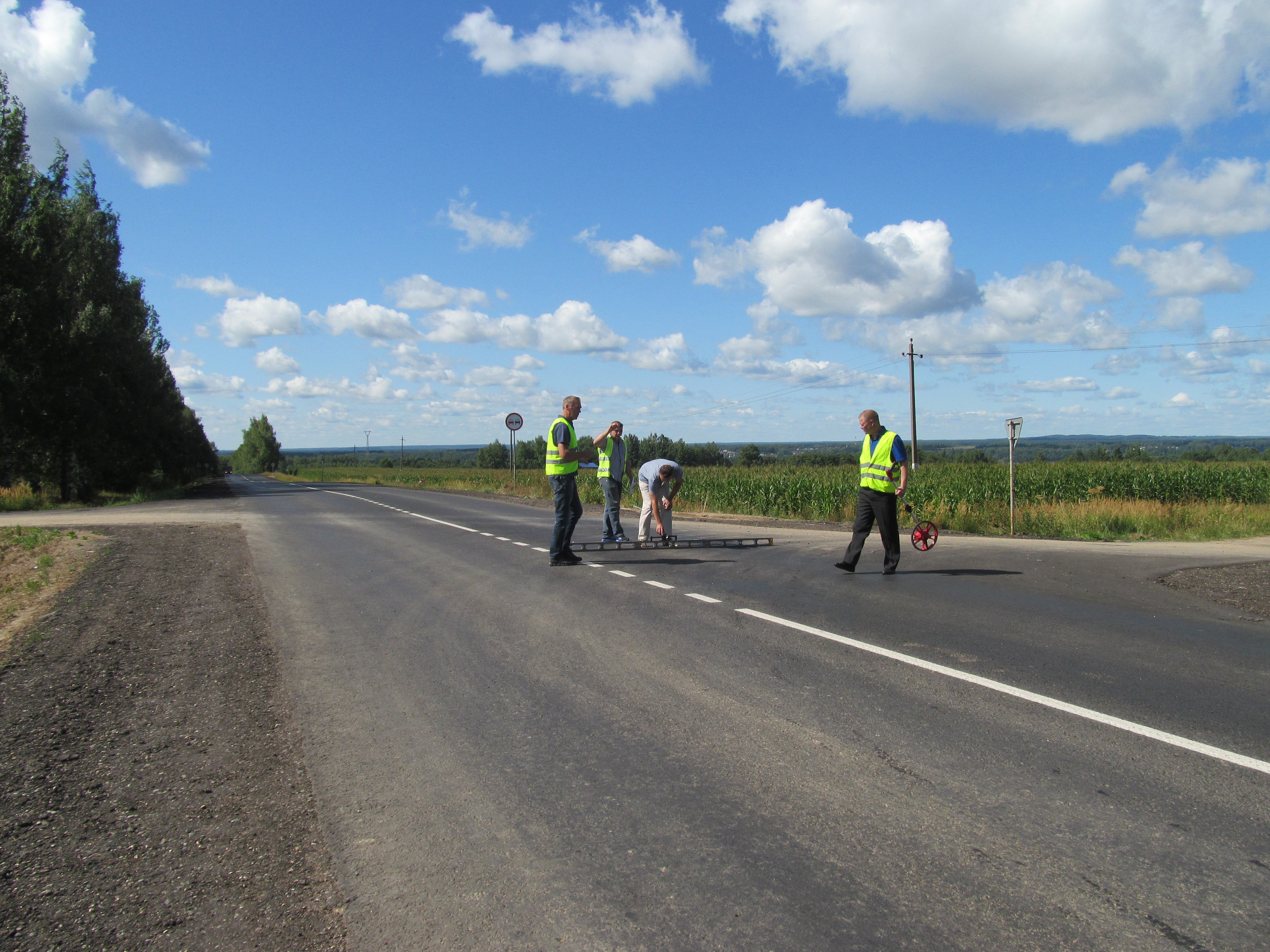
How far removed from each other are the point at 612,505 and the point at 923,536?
15.9 ft

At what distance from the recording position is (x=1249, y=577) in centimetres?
999

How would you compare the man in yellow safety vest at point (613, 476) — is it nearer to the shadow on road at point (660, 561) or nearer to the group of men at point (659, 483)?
the group of men at point (659, 483)

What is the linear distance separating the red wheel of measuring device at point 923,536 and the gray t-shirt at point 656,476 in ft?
12.3

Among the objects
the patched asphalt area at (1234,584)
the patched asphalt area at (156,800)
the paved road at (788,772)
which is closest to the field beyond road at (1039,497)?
the patched asphalt area at (1234,584)

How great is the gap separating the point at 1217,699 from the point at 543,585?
635 centimetres

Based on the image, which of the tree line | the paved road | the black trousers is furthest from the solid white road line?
the tree line

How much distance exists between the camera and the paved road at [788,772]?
2727 millimetres

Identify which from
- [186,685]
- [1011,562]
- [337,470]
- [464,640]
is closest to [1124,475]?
[1011,562]

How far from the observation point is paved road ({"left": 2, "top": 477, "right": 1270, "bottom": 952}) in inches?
107

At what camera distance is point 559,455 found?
11.0 meters

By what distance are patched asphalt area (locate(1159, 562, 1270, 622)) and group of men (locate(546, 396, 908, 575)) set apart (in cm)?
321

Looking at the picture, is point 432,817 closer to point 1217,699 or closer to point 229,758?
point 229,758

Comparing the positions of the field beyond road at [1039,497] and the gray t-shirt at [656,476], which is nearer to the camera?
the gray t-shirt at [656,476]

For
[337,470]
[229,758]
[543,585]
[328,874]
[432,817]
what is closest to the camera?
[328,874]
